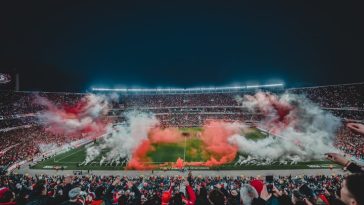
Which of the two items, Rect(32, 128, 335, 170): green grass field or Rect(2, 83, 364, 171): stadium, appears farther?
Rect(2, 83, 364, 171): stadium

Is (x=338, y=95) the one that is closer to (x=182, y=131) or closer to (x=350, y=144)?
(x=350, y=144)

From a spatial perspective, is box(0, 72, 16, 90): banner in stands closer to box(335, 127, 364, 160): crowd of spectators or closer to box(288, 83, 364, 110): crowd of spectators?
box(335, 127, 364, 160): crowd of spectators

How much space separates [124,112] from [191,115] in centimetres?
2240

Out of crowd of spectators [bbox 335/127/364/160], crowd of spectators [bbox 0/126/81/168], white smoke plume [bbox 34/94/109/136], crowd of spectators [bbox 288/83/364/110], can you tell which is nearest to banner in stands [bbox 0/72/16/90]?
white smoke plume [bbox 34/94/109/136]

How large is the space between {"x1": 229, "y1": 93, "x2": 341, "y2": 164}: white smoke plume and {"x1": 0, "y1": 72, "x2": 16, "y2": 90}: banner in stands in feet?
159

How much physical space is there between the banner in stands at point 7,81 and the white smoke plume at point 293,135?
48323 mm

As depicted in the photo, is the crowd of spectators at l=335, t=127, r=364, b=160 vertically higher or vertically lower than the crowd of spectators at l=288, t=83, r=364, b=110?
lower

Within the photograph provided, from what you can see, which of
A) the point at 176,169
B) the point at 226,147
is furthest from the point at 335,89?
the point at 176,169

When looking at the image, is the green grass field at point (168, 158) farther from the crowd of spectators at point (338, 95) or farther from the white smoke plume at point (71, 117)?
the crowd of spectators at point (338, 95)

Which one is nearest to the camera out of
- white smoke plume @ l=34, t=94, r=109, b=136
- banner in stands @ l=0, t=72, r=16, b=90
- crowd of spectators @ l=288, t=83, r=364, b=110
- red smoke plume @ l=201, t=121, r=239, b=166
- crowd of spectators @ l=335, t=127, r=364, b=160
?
crowd of spectators @ l=335, t=127, r=364, b=160

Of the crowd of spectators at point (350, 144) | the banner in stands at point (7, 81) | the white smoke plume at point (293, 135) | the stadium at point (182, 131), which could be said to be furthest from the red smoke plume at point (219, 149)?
the banner in stands at point (7, 81)

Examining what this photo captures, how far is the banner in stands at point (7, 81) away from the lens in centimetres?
4992

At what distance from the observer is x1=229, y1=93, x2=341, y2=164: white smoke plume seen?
3359 cm

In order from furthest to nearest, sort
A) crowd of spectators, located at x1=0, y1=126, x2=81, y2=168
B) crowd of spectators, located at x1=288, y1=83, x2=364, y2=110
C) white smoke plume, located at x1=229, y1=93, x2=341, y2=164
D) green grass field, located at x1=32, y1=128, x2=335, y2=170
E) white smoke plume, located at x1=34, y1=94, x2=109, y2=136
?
white smoke plume, located at x1=34, y1=94, x2=109, y2=136, crowd of spectators, located at x1=288, y1=83, x2=364, y2=110, crowd of spectators, located at x1=0, y1=126, x2=81, y2=168, white smoke plume, located at x1=229, y1=93, x2=341, y2=164, green grass field, located at x1=32, y1=128, x2=335, y2=170
